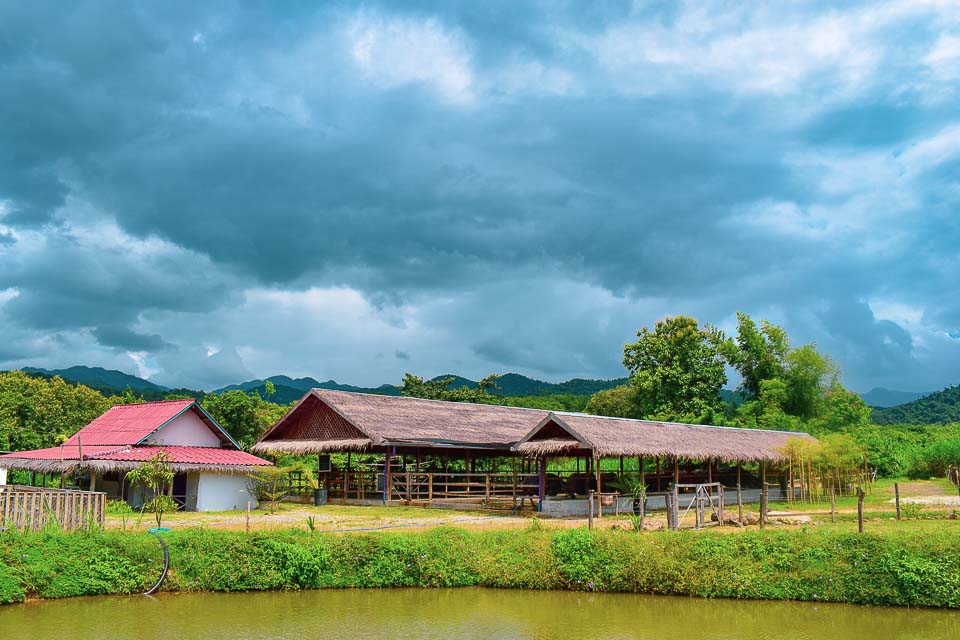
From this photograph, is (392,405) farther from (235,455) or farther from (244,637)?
(244,637)

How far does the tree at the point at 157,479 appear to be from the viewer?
18.5m

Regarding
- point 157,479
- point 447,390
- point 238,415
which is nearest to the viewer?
point 157,479

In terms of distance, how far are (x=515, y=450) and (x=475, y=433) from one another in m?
7.82

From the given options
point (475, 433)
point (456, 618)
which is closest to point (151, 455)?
point (475, 433)

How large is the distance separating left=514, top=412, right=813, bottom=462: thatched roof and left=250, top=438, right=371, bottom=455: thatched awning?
21.3 feet

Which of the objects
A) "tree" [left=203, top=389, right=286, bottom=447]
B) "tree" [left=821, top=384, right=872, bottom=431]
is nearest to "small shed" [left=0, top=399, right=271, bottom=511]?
"tree" [left=203, top=389, right=286, bottom=447]

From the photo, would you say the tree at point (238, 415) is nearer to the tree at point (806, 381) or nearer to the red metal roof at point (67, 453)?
the red metal roof at point (67, 453)

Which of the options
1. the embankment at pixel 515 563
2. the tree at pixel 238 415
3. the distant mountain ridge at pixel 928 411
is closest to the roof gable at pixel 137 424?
the tree at pixel 238 415

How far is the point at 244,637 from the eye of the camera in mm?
10422

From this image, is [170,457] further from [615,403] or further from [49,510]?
[615,403]

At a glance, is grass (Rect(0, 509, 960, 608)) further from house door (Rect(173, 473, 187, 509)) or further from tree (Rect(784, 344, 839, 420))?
tree (Rect(784, 344, 839, 420))

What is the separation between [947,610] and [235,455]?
21.9 meters

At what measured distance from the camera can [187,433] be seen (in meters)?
27.9

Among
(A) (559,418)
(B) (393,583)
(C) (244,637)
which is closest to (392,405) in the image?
(A) (559,418)
